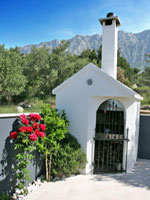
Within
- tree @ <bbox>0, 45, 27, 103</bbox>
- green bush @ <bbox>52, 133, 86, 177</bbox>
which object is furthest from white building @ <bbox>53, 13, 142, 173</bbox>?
tree @ <bbox>0, 45, 27, 103</bbox>

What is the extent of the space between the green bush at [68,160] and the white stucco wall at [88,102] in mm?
435

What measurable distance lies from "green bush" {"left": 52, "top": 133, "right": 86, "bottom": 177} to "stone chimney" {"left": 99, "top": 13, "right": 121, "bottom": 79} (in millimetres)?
4485

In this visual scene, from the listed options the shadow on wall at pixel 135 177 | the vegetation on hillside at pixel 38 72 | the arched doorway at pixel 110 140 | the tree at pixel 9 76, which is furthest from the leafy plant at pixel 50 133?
the vegetation on hillside at pixel 38 72

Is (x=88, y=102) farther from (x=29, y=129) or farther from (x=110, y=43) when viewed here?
(x=110, y=43)

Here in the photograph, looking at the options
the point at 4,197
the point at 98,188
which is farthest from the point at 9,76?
the point at 98,188

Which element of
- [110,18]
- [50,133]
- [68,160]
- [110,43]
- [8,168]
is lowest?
[68,160]

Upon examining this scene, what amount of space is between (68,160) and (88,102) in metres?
2.79

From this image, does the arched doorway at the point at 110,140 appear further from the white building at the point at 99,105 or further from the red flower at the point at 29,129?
the red flower at the point at 29,129

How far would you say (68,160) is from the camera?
25.8ft

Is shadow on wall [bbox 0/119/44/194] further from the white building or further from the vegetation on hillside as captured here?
the vegetation on hillside

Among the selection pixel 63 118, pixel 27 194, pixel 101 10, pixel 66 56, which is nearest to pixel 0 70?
pixel 66 56

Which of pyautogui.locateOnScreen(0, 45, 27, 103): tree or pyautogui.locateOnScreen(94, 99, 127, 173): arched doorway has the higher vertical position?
pyautogui.locateOnScreen(0, 45, 27, 103): tree

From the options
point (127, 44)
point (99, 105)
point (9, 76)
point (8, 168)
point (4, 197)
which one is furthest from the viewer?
point (127, 44)

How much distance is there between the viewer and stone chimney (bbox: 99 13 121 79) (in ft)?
32.2
